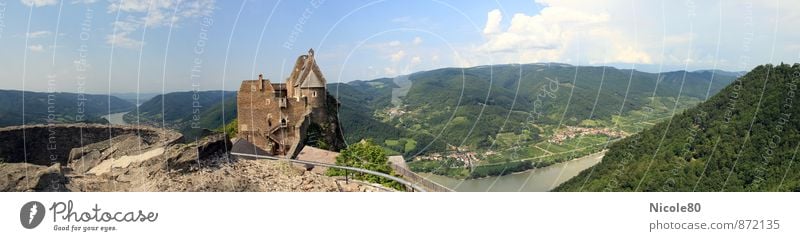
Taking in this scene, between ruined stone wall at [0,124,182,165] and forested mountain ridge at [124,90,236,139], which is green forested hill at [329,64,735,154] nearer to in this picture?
forested mountain ridge at [124,90,236,139]

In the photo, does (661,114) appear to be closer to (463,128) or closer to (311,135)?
(463,128)

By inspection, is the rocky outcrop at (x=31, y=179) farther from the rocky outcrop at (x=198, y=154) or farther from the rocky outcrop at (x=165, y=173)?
the rocky outcrop at (x=198, y=154)

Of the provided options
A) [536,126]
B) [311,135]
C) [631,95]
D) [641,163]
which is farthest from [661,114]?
[311,135]

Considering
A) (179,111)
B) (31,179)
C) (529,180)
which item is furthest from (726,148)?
(179,111)

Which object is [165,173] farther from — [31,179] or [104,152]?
[104,152]

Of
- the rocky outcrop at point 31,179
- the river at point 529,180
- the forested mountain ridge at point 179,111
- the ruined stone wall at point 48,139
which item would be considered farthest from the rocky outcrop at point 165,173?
the river at point 529,180

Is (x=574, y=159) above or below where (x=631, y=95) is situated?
below
